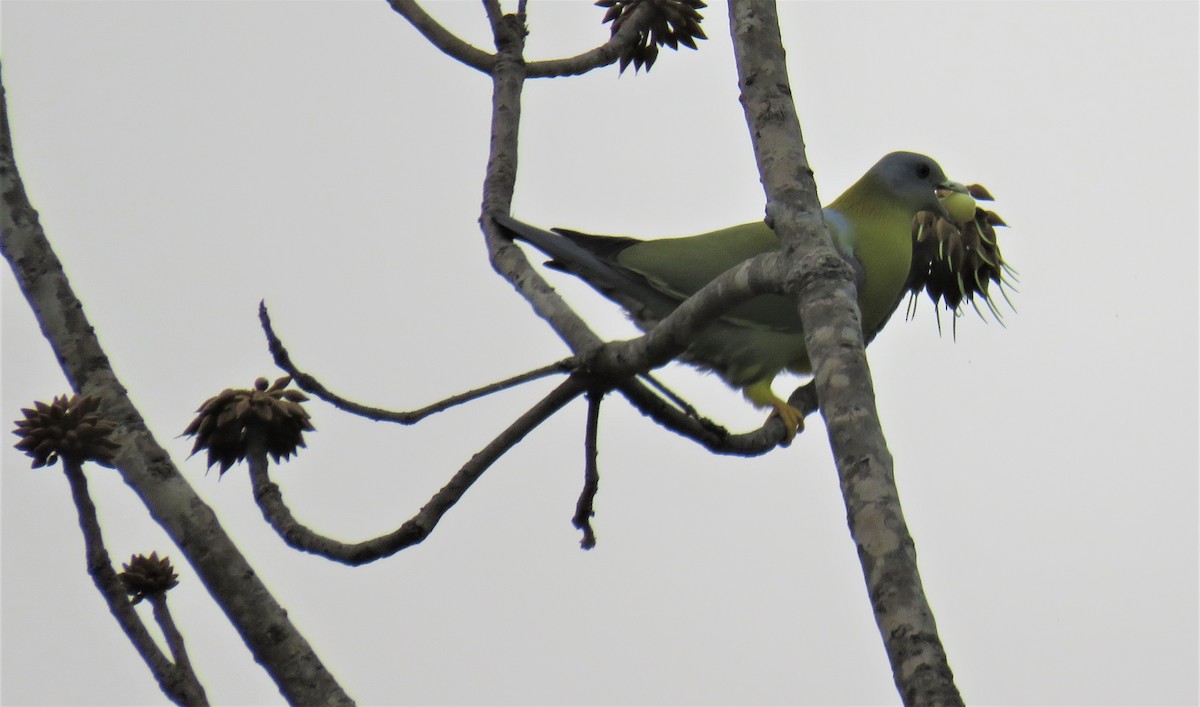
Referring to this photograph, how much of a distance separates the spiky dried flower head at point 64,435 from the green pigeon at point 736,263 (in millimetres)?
1927

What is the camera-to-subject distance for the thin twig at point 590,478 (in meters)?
2.34

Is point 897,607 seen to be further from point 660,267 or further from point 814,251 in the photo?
point 660,267

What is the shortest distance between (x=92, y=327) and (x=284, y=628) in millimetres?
650

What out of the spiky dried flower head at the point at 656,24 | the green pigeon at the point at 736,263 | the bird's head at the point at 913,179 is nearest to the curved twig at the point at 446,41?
the spiky dried flower head at the point at 656,24

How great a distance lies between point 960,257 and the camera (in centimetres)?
371

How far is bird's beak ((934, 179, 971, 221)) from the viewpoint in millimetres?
4004

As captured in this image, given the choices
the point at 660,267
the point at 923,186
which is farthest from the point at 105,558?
the point at 923,186

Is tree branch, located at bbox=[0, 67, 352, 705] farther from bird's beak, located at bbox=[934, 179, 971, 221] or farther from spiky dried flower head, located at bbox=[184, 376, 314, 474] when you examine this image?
bird's beak, located at bbox=[934, 179, 971, 221]

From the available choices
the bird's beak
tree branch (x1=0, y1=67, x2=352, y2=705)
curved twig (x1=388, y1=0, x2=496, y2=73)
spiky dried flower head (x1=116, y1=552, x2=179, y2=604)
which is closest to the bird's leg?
the bird's beak

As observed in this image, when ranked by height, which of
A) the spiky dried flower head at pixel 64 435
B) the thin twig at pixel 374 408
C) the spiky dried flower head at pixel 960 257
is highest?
the spiky dried flower head at pixel 960 257

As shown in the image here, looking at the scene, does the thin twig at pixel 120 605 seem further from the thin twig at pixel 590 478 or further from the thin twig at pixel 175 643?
the thin twig at pixel 590 478

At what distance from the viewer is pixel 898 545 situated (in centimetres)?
145

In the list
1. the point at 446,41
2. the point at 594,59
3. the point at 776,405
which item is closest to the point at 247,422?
the point at 446,41

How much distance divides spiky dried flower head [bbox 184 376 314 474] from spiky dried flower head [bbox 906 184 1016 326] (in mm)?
1992
